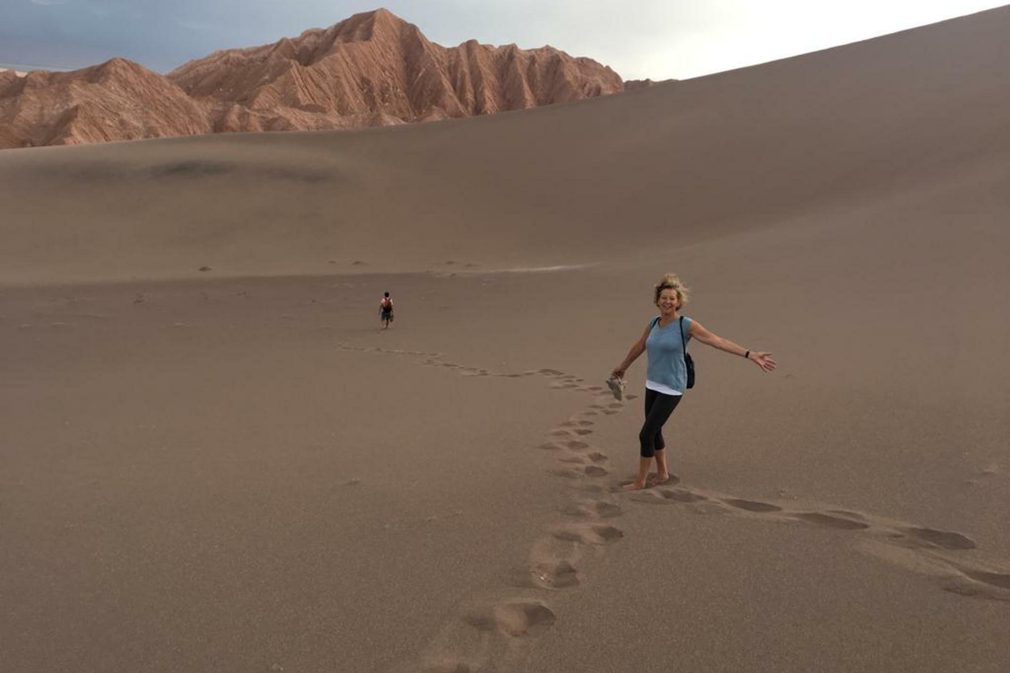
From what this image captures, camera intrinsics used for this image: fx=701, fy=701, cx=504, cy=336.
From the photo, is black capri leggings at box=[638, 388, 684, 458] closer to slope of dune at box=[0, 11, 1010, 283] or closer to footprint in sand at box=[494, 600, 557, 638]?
footprint in sand at box=[494, 600, 557, 638]

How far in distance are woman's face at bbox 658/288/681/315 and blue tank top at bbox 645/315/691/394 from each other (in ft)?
0.24

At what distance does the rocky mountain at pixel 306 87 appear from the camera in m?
83.0

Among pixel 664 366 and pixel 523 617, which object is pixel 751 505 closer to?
pixel 664 366

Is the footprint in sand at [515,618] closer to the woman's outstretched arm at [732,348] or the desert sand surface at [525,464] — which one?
the desert sand surface at [525,464]

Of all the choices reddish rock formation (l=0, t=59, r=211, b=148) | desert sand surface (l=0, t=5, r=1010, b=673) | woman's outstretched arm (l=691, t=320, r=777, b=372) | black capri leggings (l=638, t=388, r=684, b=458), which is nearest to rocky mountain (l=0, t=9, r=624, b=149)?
reddish rock formation (l=0, t=59, r=211, b=148)

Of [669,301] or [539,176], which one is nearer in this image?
[669,301]

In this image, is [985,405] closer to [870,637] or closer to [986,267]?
[870,637]

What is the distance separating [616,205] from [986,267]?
14.0 meters

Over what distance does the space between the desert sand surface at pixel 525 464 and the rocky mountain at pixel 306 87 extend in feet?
265

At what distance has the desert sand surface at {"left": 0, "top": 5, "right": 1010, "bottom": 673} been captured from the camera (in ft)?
8.87

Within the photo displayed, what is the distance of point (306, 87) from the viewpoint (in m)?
108

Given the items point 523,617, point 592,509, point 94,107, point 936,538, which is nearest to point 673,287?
point 592,509

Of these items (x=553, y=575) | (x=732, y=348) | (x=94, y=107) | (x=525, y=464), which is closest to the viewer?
(x=553, y=575)

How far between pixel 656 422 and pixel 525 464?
96cm
